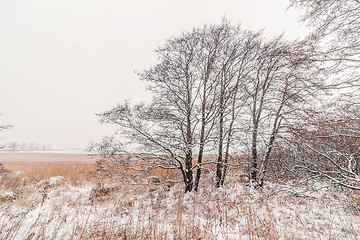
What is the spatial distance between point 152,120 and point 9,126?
8812 mm

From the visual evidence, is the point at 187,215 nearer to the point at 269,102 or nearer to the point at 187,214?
the point at 187,214

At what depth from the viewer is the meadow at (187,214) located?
314cm

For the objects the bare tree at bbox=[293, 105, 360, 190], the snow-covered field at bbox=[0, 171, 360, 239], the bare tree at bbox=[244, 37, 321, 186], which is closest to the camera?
the bare tree at bbox=[293, 105, 360, 190]

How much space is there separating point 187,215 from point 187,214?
5.7 inches

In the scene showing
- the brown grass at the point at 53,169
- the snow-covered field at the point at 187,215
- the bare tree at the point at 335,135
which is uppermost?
the bare tree at the point at 335,135

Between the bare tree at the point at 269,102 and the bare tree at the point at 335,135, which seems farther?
the bare tree at the point at 269,102

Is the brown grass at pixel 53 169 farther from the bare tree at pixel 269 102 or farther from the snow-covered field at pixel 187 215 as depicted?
the bare tree at pixel 269 102

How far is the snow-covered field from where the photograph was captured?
10.3 feet

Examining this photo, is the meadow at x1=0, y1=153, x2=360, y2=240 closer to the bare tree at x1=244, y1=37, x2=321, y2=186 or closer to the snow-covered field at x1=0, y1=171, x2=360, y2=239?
the snow-covered field at x1=0, y1=171, x2=360, y2=239

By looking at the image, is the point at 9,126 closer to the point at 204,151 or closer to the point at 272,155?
the point at 204,151

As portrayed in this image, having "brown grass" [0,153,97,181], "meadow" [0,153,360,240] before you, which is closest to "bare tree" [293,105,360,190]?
"meadow" [0,153,360,240]

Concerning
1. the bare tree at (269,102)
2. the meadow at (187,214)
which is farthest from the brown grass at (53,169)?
the bare tree at (269,102)

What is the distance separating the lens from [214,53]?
19.6 ft

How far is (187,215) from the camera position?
4238 mm
